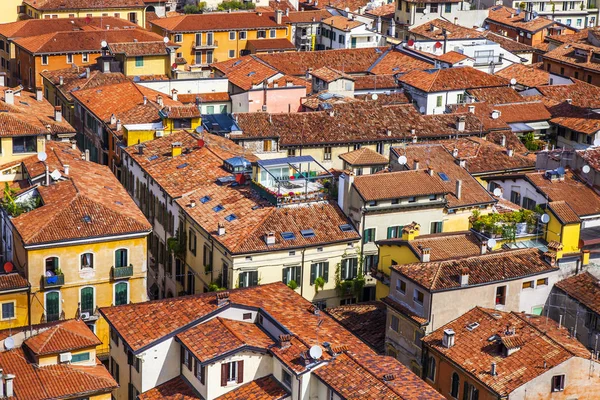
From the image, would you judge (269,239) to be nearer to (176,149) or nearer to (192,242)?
(192,242)

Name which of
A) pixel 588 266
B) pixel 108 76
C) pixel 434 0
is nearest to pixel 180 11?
pixel 434 0

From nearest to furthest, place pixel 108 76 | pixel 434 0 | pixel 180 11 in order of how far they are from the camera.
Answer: pixel 108 76 → pixel 434 0 → pixel 180 11

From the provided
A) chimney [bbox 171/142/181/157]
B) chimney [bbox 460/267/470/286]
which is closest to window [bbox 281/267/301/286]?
chimney [bbox 460/267/470/286]

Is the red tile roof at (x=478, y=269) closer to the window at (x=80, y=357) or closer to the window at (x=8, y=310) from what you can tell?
the window at (x=80, y=357)

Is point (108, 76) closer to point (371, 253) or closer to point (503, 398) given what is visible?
point (371, 253)

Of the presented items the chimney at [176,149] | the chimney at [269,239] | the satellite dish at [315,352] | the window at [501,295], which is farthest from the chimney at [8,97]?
the satellite dish at [315,352]

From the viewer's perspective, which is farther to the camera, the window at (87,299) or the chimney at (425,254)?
the window at (87,299)

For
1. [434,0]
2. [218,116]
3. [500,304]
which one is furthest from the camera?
[434,0]

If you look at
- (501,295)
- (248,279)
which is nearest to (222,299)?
(248,279)
